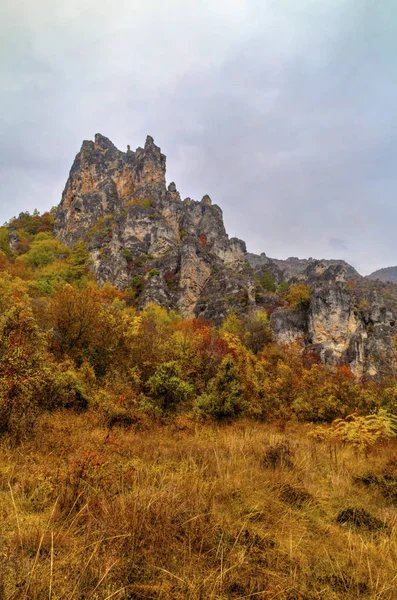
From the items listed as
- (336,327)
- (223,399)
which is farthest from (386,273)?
(223,399)

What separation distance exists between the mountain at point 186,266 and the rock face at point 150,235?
0.75 feet

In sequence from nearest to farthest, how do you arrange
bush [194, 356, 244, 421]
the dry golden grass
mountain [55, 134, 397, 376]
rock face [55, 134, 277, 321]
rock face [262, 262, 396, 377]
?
the dry golden grass < bush [194, 356, 244, 421] < rock face [262, 262, 396, 377] < mountain [55, 134, 397, 376] < rock face [55, 134, 277, 321]

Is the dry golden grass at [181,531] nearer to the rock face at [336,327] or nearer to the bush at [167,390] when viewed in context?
the bush at [167,390]

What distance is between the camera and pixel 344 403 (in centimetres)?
1377

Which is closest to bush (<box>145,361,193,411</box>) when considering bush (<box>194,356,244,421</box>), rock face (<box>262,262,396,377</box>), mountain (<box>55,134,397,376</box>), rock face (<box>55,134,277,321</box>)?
bush (<box>194,356,244,421</box>)

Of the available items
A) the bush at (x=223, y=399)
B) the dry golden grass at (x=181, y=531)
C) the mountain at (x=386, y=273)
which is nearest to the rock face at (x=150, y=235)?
the bush at (x=223, y=399)

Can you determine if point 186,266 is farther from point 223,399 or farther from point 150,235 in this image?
point 223,399

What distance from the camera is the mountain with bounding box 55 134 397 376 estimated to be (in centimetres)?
4203

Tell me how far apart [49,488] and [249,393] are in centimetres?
1126

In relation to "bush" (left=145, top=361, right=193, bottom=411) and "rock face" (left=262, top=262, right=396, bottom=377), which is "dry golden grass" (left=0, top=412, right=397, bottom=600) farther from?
"rock face" (left=262, top=262, right=396, bottom=377)

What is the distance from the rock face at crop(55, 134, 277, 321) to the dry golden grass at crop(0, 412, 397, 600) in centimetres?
4558

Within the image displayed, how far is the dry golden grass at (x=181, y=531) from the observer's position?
199 centimetres

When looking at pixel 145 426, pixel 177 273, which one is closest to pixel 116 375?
pixel 145 426

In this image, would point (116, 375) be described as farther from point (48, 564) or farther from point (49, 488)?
point (48, 564)
